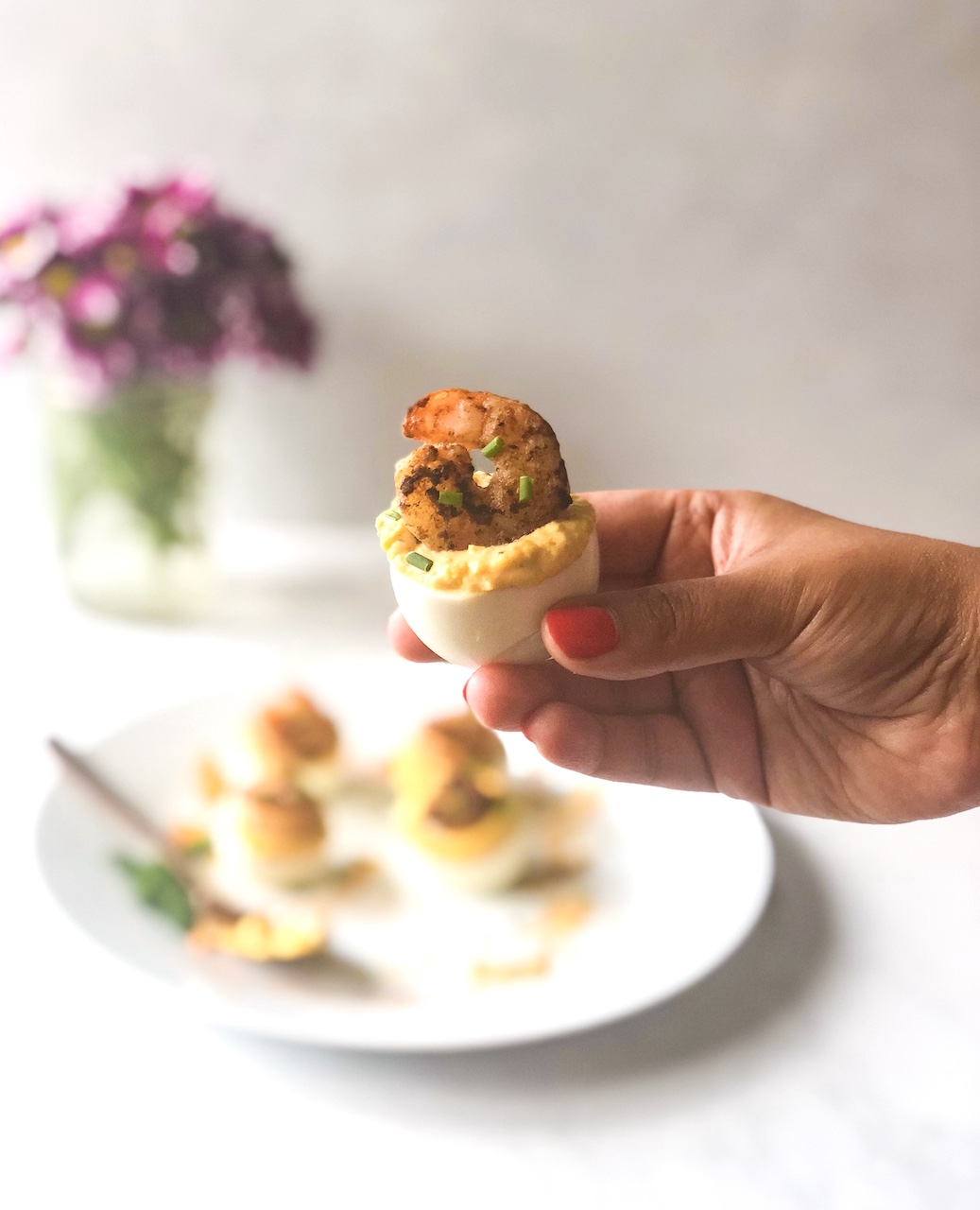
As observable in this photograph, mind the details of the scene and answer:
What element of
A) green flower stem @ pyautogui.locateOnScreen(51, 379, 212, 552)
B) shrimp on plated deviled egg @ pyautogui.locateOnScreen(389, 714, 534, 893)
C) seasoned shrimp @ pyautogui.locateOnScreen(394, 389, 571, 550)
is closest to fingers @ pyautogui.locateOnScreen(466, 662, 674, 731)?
seasoned shrimp @ pyautogui.locateOnScreen(394, 389, 571, 550)

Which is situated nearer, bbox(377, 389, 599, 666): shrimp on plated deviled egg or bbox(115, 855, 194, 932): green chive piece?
bbox(377, 389, 599, 666): shrimp on plated deviled egg

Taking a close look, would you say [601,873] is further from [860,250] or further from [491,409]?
[860,250]

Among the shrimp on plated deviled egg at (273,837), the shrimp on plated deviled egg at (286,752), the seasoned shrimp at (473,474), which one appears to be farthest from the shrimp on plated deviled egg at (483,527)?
the shrimp on plated deviled egg at (286,752)

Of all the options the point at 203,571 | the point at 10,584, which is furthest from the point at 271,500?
the point at 10,584

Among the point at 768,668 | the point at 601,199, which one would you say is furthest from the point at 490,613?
the point at 601,199

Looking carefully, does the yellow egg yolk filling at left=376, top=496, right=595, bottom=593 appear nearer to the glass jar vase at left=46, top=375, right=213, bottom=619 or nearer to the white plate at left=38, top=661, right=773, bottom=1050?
the white plate at left=38, top=661, right=773, bottom=1050

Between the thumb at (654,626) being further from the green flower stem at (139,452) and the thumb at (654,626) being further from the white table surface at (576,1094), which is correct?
the green flower stem at (139,452)
